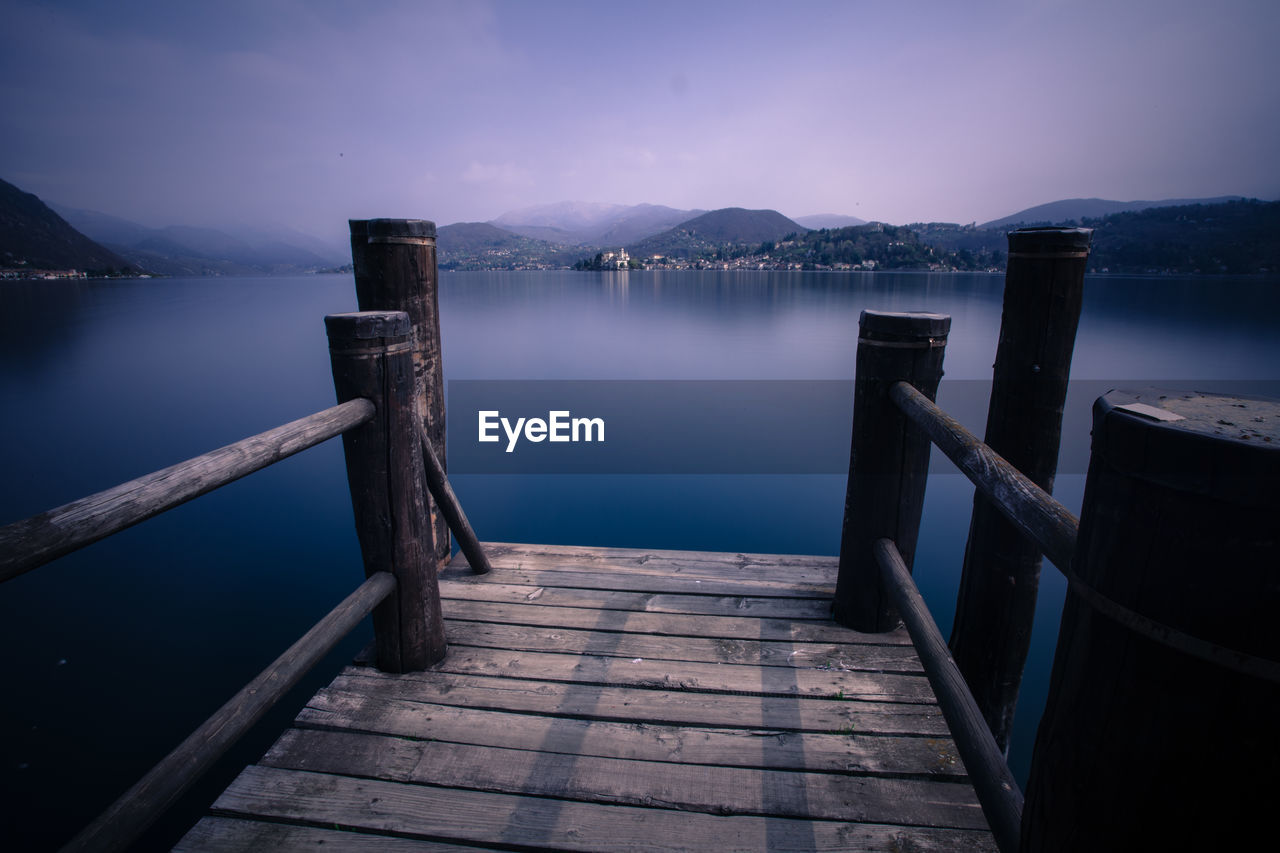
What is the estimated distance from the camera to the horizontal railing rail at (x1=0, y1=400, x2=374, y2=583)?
121 cm

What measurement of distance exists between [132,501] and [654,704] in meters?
2.00

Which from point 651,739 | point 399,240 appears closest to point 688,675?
point 651,739

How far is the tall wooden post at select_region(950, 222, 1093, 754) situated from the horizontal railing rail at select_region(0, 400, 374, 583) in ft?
9.97

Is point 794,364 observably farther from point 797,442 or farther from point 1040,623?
point 1040,623

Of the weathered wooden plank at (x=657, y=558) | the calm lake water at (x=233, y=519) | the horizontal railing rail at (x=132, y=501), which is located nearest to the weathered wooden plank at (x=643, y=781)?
the horizontal railing rail at (x=132, y=501)

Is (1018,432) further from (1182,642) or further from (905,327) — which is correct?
(1182,642)

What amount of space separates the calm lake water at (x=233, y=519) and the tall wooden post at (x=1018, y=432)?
10.5ft

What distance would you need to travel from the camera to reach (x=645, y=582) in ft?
12.2

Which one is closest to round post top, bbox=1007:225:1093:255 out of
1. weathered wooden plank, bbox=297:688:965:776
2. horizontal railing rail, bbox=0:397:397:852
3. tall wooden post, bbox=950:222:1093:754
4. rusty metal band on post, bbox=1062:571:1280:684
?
tall wooden post, bbox=950:222:1093:754

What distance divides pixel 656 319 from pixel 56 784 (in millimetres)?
32759

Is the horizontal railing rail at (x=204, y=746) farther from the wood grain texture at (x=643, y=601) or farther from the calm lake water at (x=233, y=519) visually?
the calm lake water at (x=233, y=519)

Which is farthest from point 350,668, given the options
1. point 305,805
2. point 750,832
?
point 750,832

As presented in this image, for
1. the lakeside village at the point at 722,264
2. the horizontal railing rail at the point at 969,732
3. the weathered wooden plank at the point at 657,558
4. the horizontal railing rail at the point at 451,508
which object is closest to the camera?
the horizontal railing rail at the point at 969,732

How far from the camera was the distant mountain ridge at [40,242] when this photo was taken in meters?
78.6
